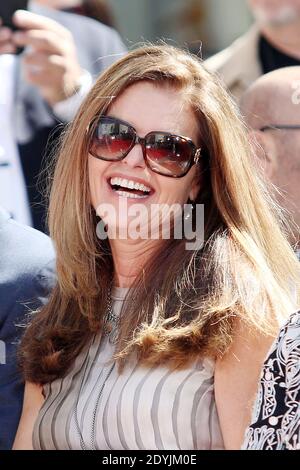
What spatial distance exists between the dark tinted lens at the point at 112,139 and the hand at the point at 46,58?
783mm

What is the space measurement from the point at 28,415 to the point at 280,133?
106cm

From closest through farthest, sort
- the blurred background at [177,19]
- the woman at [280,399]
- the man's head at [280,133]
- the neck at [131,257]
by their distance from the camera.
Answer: the woman at [280,399] < the neck at [131,257] < the man's head at [280,133] < the blurred background at [177,19]

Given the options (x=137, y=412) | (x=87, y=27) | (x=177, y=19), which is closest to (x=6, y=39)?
(x=87, y=27)

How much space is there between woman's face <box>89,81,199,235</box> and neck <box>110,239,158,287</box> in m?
0.08

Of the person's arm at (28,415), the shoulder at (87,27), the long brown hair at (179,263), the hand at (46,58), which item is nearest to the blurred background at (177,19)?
the shoulder at (87,27)

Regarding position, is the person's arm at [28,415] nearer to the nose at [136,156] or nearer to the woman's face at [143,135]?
the woman's face at [143,135]

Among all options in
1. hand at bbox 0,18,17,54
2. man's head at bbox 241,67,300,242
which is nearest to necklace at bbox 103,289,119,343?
man's head at bbox 241,67,300,242

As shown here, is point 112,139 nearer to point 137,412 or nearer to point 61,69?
point 137,412

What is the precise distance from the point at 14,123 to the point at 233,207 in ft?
3.53

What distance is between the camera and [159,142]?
6.83 ft

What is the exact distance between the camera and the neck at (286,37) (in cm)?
295

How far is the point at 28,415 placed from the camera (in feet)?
7.15

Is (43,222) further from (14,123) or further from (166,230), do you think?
(166,230)
